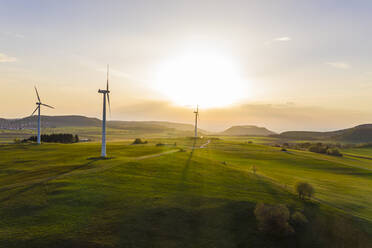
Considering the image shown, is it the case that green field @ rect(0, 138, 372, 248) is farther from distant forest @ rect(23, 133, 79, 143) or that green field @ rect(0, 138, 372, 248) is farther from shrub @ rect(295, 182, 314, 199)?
distant forest @ rect(23, 133, 79, 143)

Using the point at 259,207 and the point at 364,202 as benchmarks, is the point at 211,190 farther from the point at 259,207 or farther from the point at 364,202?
the point at 364,202

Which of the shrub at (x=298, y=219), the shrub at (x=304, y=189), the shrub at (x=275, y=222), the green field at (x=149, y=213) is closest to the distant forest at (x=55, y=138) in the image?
the green field at (x=149, y=213)

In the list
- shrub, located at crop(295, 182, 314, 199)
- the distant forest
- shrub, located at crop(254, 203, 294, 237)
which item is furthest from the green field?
the distant forest

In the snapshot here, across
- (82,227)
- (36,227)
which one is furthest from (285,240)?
(36,227)

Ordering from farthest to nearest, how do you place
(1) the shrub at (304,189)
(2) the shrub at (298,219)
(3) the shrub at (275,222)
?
(1) the shrub at (304,189)
(2) the shrub at (298,219)
(3) the shrub at (275,222)

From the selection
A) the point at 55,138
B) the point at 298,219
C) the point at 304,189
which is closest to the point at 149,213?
the point at 298,219

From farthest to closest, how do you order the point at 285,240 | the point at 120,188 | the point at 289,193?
the point at 289,193
the point at 120,188
the point at 285,240

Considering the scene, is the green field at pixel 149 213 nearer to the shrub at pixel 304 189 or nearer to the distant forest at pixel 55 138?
the shrub at pixel 304 189
